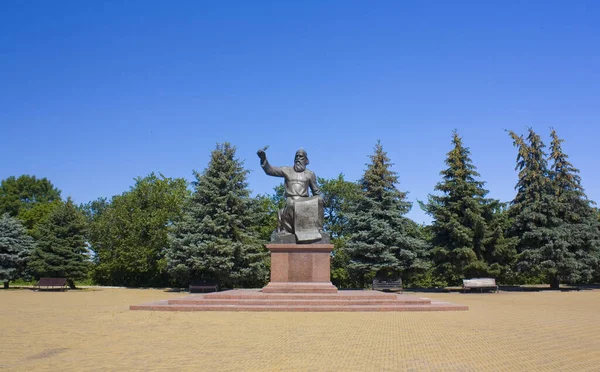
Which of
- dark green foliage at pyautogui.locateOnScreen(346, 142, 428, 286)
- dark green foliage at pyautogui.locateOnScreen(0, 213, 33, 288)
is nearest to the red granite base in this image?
dark green foliage at pyautogui.locateOnScreen(346, 142, 428, 286)

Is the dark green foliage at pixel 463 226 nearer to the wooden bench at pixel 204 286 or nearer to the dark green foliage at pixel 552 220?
the dark green foliage at pixel 552 220

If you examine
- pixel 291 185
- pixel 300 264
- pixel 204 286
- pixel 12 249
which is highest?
pixel 291 185

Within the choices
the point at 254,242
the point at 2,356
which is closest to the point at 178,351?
the point at 2,356

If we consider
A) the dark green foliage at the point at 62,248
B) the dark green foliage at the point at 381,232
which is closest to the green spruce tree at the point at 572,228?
the dark green foliage at the point at 381,232

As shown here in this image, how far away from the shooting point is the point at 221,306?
→ 1302 centimetres

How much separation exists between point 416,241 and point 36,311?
58.8ft

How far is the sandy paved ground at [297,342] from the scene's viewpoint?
6.11 m

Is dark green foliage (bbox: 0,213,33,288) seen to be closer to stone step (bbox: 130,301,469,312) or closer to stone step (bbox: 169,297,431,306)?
stone step (bbox: 130,301,469,312)

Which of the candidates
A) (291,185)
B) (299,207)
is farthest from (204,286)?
(299,207)

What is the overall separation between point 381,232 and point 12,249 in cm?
2084

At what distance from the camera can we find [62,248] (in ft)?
89.9

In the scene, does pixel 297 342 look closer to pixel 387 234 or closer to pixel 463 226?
pixel 387 234

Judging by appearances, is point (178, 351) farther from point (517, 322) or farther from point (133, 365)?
point (517, 322)

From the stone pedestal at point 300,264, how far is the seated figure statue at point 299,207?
331 millimetres
